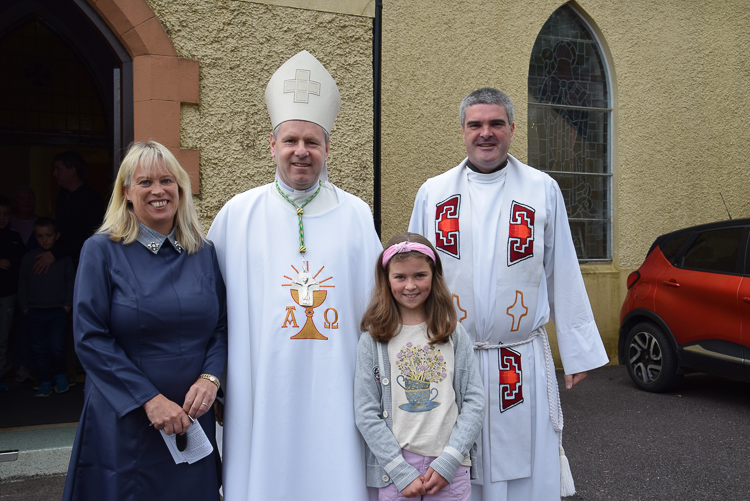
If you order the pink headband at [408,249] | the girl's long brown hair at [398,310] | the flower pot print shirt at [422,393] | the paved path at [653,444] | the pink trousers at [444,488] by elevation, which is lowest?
the paved path at [653,444]

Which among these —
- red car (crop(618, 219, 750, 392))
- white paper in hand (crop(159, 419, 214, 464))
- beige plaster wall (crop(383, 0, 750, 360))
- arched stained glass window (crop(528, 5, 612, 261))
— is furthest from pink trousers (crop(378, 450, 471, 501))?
arched stained glass window (crop(528, 5, 612, 261))

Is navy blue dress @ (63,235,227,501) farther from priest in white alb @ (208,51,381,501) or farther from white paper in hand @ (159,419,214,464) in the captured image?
priest in white alb @ (208,51,381,501)

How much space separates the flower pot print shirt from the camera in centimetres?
217

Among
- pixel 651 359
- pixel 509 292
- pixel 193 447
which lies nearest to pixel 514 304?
pixel 509 292

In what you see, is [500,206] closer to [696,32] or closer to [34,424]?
[34,424]

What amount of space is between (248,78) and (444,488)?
3215mm

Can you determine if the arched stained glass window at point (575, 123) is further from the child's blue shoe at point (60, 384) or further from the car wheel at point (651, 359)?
the child's blue shoe at point (60, 384)

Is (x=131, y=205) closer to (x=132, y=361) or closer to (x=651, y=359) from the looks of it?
(x=132, y=361)

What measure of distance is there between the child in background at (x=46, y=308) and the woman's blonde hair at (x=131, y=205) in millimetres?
3971

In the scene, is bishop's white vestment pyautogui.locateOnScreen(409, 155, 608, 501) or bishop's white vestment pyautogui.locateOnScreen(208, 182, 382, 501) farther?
bishop's white vestment pyautogui.locateOnScreen(409, 155, 608, 501)

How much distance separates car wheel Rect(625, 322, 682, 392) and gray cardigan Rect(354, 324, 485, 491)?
4.44 meters

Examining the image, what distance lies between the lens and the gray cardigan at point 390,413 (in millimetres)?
2125

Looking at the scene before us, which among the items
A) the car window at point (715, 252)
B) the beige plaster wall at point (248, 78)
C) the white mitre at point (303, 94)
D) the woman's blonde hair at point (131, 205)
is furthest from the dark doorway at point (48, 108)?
the car window at point (715, 252)

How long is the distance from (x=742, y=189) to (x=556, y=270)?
6.61 m
